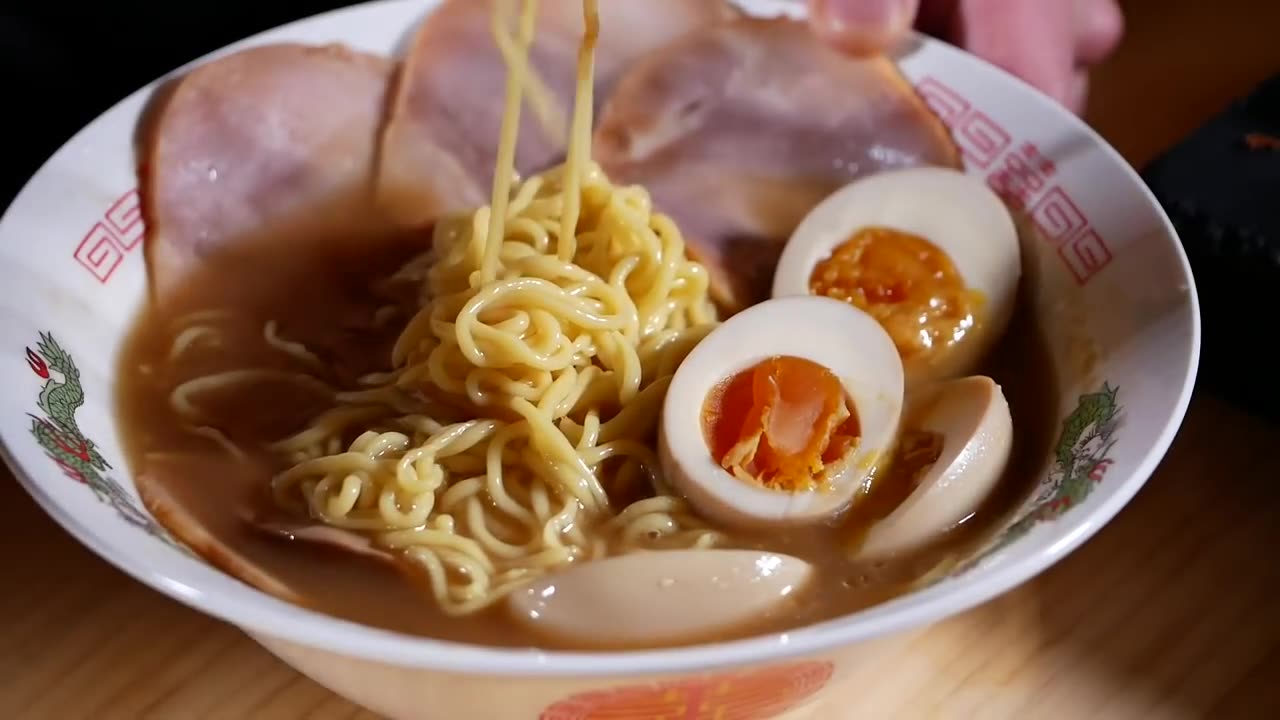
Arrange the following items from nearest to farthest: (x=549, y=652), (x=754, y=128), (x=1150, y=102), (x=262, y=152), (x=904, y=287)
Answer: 1. (x=549, y=652)
2. (x=904, y=287)
3. (x=262, y=152)
4. (x=754, y=128)
5. (x=1150, y=102)

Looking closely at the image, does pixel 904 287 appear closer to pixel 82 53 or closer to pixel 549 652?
pixel 549 652

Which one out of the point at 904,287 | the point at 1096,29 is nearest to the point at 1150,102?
the point at 1096,29

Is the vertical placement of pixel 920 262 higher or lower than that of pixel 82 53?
lower

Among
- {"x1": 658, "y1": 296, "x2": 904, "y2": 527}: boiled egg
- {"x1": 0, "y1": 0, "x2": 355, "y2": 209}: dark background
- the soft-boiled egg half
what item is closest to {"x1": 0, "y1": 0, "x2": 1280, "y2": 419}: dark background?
{"x1": 0, "y1": 0, "x2": 355, "y2": 209}: dark background

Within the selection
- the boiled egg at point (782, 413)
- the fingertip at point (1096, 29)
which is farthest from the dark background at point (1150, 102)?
the boiled egg at point (782, 413)

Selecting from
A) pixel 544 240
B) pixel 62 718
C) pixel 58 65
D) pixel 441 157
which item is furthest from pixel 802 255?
pixel 58 65

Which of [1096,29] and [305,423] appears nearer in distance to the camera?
[305,423]
